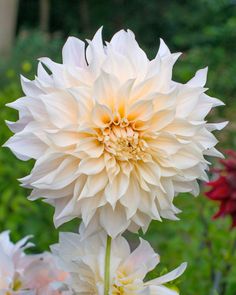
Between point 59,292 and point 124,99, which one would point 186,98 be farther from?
point 59,292

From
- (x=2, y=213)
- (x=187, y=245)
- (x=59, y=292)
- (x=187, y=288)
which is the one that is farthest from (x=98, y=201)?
(x=2, y=213)

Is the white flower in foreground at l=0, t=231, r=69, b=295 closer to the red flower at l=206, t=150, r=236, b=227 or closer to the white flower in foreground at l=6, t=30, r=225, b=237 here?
the white flower in foreground at l=6, t=30, r=225, b=237

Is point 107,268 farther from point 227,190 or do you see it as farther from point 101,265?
point 227,190

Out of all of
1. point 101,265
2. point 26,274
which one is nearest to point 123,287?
point 101,265

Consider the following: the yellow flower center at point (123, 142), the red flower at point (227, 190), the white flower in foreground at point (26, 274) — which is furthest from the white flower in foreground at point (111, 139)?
the red flower at point (227, 190)

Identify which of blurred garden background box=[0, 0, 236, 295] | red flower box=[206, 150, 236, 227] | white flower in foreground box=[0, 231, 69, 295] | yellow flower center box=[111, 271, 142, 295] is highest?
yellow flower center box=[111, 271, 142, 295]

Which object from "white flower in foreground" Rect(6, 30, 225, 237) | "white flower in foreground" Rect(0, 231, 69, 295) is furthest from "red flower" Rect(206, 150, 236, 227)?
"white flower in foreground" Rect(6, 30, 225, 237)

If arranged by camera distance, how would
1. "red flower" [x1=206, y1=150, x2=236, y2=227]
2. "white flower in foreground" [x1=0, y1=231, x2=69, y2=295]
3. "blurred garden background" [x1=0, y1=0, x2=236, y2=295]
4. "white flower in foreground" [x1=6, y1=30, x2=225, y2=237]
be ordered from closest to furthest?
"white flower in foreground" [x1=6, y1=30, x2=225, y2=237] < "white flower in foreground" [x1=0, y1=231, x2=69, y2=295] < "red flower" [x1=206, y1=150, x2=236, y2=227] < "blurred garden background" [x1=0, y1=0, x2=236, y2=295]
